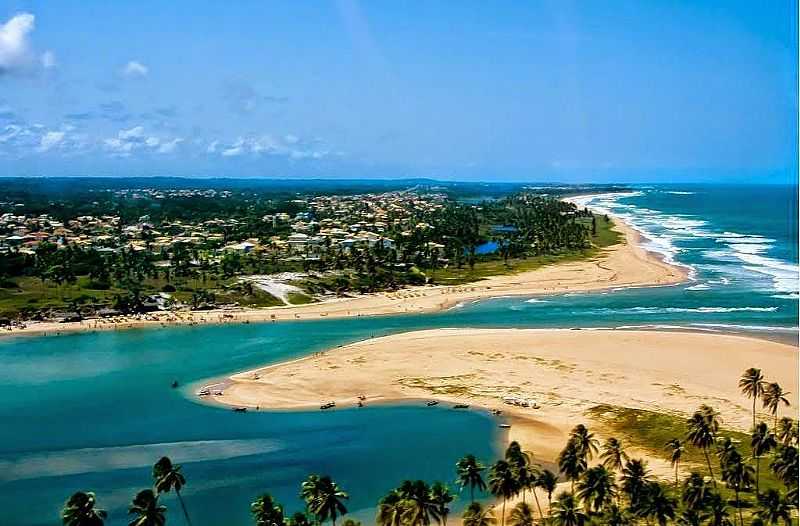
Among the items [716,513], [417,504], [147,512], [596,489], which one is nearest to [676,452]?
[716,513]

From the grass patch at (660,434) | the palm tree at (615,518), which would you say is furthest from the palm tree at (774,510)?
the grass patch at (660,434)

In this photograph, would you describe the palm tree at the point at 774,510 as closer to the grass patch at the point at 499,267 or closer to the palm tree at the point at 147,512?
the palm tree at the point at 147,512

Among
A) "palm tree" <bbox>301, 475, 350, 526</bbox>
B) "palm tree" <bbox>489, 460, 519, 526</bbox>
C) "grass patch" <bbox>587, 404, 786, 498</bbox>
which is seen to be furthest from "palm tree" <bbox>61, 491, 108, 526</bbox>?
"grass patch" <bbox>587, 404, 786, 498</bbox>

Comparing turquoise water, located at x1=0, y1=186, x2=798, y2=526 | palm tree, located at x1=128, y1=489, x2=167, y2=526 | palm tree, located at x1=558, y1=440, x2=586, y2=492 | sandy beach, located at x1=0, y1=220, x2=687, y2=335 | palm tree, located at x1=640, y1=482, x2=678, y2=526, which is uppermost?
palm tree, located at x1=128, y1=489, x2=167, y2=526

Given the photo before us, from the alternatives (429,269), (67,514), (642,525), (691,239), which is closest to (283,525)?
(67,514)

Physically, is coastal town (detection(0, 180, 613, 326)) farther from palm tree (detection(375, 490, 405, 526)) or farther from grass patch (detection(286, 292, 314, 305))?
palm tree (detection(375, 490, 405, 526))

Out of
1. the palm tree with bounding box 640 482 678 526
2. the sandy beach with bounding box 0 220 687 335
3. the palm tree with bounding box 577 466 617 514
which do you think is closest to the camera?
the palm tree with bounding box 640 482 678 526

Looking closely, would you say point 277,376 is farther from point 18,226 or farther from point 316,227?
point 18,226

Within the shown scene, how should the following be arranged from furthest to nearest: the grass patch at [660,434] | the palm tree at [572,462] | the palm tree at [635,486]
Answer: the grass patch at [660,434] < the palm tree at [572,462] < the palm tree at [635,486]
